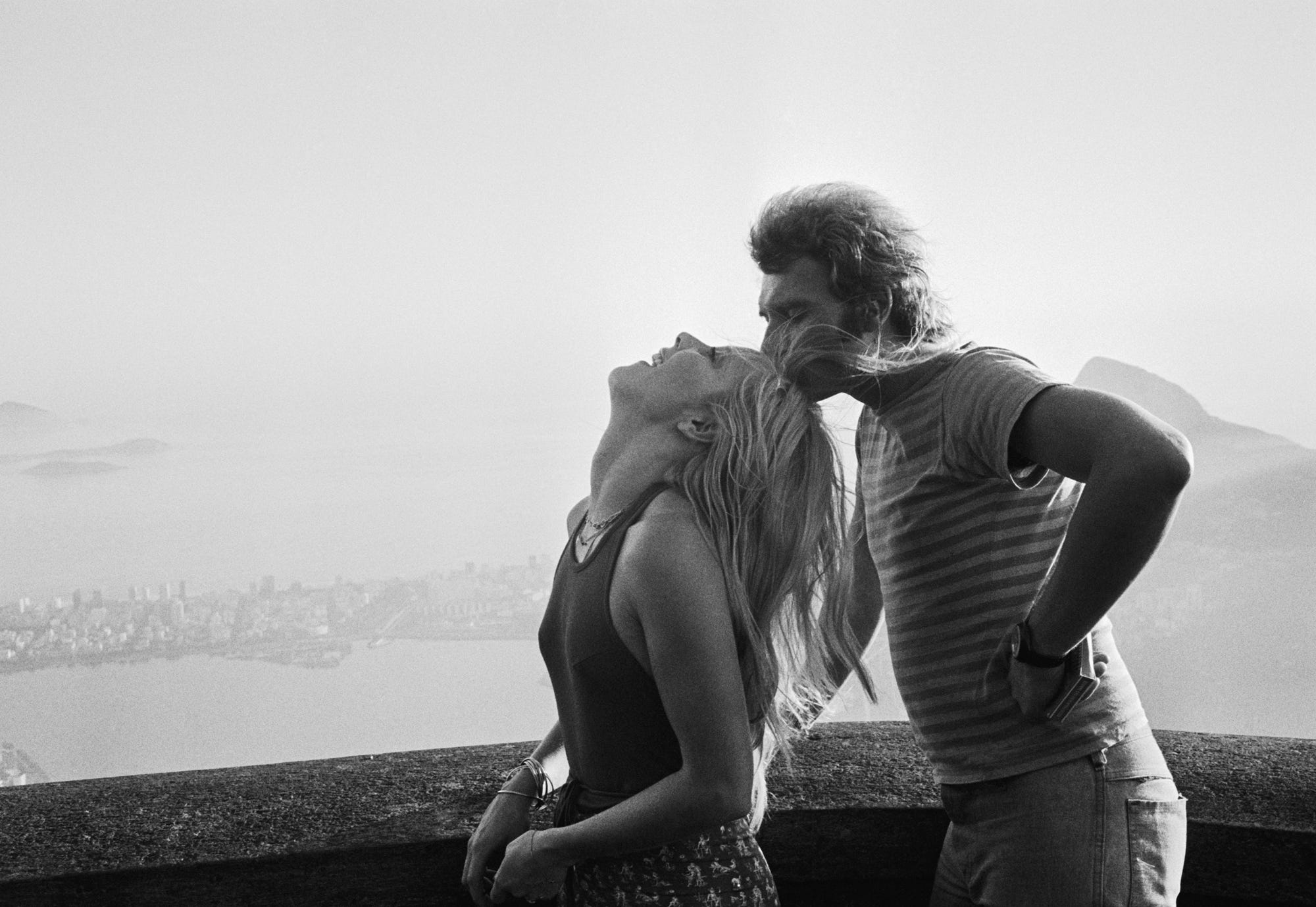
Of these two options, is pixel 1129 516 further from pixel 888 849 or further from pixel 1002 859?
pixel 888 849

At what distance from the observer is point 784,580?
1554 millimetres

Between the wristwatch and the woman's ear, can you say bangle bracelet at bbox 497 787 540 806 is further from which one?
the wristwatch

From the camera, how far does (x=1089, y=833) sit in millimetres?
1488

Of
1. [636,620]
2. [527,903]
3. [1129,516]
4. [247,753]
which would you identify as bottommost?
[247,753]

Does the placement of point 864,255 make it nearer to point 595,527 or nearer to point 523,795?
point 595,527

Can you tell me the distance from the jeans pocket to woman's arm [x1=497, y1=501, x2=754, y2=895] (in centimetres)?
55

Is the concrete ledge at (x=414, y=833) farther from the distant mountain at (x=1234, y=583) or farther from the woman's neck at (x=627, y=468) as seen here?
the distant mountain at (x=1234, y=583)

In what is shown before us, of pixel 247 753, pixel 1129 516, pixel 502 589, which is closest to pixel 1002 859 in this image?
pixel 1129 516

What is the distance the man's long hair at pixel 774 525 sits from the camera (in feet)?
5.01

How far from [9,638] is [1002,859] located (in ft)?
36.0

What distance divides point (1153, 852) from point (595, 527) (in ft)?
2.97

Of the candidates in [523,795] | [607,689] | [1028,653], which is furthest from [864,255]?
[523,795]

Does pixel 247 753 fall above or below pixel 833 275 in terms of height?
below

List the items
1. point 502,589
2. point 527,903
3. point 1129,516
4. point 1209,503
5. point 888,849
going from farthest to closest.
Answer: point 1209,503
point 502,589
point 888,849
point 527,903
point 1129,516
